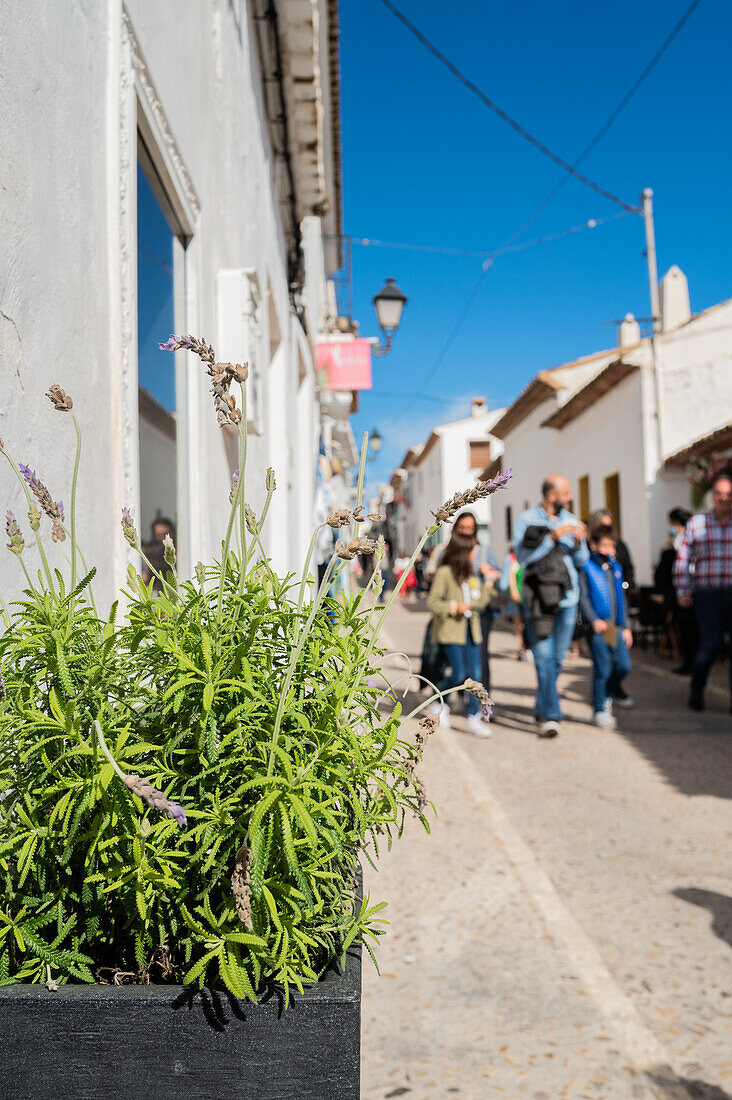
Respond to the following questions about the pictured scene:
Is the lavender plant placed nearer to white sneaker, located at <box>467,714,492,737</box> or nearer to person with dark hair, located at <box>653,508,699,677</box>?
white sneaker, located at <box>467,714,492,737</box>

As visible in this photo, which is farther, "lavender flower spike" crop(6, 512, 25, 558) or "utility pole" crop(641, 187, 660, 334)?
"utility pole" crop(641, 187, 660, 334)

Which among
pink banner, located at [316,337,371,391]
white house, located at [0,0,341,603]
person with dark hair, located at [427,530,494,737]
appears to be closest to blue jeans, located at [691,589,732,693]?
person with dark hair, located at [427,530,494,737]

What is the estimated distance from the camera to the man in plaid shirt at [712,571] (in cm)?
750

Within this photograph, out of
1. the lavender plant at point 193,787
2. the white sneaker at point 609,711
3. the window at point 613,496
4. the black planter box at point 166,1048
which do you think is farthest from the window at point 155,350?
the window at point 613,496

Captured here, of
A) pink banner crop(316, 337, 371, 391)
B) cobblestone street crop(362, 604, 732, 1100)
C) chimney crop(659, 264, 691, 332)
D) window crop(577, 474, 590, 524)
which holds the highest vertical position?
chimney crop(659, 264, 691, 332)

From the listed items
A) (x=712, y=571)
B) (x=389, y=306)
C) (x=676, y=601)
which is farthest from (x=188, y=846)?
(x=389, y=306)

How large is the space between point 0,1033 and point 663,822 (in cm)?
414

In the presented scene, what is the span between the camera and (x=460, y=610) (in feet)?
23.3

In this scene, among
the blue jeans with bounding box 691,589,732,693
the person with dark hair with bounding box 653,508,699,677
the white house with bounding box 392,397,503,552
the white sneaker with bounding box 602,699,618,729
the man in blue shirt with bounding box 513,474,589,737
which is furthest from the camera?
the white house with bounding box 392,397,503,552

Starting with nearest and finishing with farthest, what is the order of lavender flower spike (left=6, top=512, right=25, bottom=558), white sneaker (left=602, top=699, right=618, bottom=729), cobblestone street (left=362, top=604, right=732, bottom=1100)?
lavender flower spike (left=6, top=512, right=25, bottom=558)
cobblestone street (left=362, top=604, right=732, bottom=1100)
white sneaker (left=602, top=699, right=618, bottom=729)

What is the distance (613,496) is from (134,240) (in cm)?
1632

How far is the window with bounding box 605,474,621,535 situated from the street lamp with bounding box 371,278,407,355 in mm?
5592

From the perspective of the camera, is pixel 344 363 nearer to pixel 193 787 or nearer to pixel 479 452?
pixel 193 787

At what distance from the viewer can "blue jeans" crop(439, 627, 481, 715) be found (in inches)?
282
